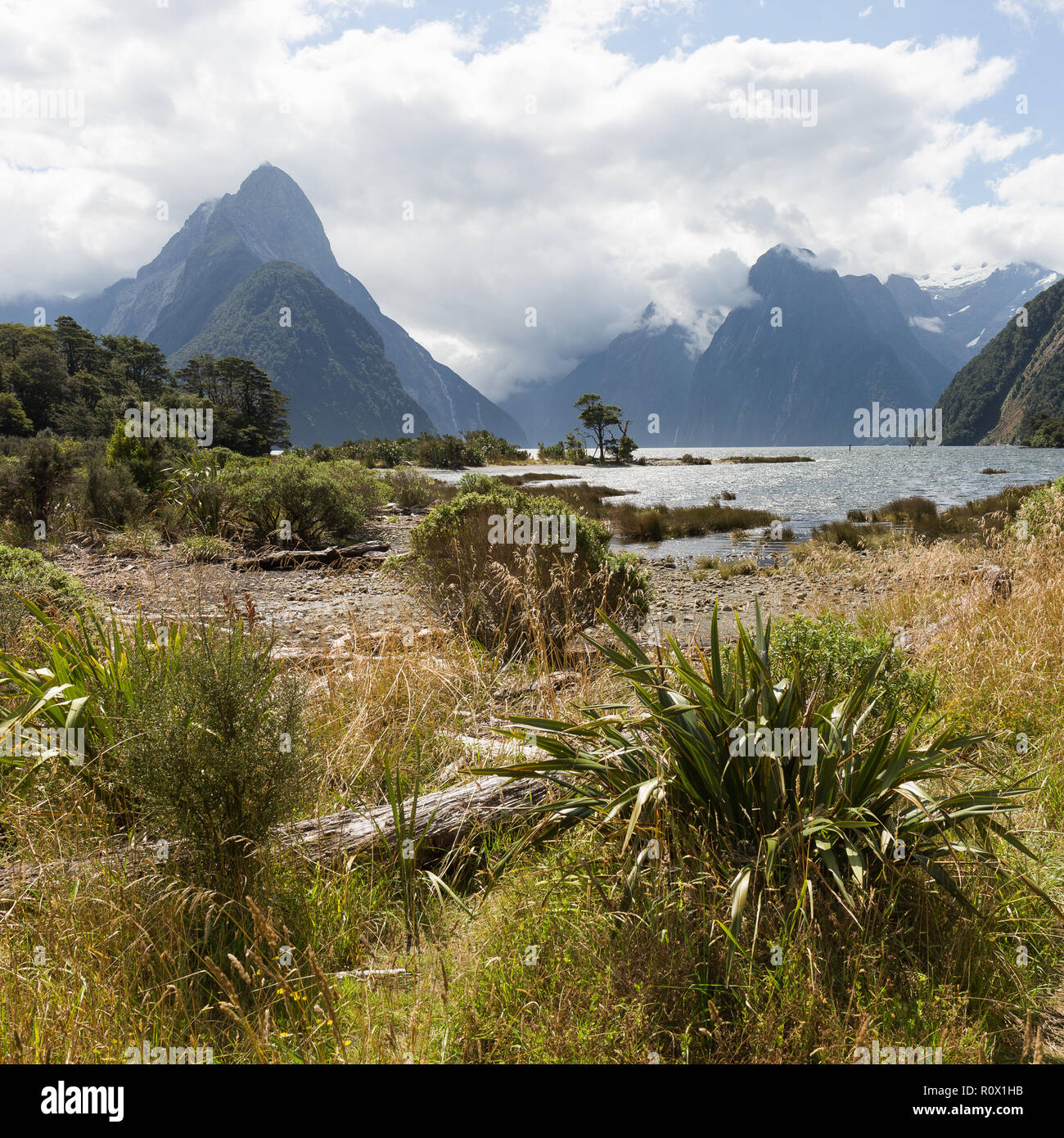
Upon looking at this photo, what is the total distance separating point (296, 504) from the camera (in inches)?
544

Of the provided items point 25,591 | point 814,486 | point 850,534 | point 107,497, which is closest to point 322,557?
point 107,497

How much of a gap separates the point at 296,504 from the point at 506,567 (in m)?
9.05

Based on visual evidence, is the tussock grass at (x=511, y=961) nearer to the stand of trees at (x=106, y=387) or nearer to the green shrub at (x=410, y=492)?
the green shrub at (x=410, y=492)

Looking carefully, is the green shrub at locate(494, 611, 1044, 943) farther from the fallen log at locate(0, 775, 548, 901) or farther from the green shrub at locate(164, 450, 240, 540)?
the green shrub at locate(164, 450, 240, 540)

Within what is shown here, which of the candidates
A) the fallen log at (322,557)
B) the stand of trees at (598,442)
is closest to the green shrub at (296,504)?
the fallen log at (322,557)

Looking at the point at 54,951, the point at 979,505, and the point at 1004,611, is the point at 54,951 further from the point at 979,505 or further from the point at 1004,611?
the point at 979,505

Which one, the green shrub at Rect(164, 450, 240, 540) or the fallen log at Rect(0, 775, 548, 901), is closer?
the fallen log at Rect(0, 775, 548, 901)

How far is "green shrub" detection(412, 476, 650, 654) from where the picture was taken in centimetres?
658

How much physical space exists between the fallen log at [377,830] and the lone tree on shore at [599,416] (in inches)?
3000

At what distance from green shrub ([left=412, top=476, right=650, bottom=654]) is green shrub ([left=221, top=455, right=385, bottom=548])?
282 inches

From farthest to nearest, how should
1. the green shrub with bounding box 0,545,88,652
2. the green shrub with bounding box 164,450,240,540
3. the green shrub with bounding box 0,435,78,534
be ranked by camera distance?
the green shrub with bounding box 164,450,240,540, the green shrub with bounding box 0,435,78,534, the green shrub with bounding box 0,545,88,652

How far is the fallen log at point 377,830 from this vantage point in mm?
2381

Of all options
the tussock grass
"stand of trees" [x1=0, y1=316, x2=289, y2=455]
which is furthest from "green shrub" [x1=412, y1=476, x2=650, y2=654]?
"stand of trees" [x1=0, y1=316, x2=289, y2=455]

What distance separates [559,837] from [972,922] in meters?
1.53
